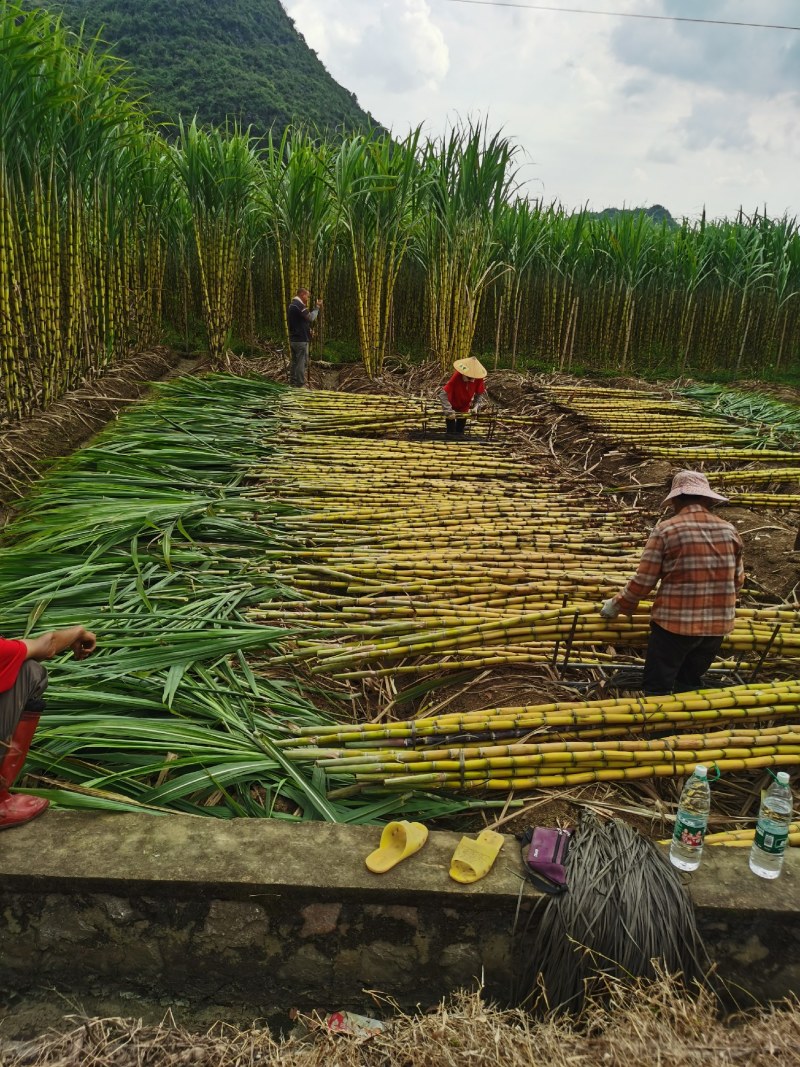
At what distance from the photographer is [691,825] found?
63.4 inches

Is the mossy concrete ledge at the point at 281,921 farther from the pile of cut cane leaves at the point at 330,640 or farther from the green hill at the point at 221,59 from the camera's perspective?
the green hill at the point at 221,59

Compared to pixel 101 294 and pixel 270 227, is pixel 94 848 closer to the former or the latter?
pixel 101 294

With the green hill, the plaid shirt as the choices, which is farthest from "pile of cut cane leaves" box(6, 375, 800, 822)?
the green hill

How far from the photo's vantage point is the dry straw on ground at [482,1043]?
1.26 metres

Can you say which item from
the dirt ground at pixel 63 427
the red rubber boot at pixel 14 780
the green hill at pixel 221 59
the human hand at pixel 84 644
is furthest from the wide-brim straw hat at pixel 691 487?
the green hill at pixel 221 59

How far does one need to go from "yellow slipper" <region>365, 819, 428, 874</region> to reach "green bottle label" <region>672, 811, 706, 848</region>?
2.13ft

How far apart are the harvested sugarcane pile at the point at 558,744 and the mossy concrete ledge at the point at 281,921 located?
0.27 meters

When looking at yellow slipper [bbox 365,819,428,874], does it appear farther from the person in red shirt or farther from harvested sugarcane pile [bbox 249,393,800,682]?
the person in red shirt

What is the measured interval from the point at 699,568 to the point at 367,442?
336 cm

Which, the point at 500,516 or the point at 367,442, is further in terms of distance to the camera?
the point at 367,442

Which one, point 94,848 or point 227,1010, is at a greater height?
point 94,848

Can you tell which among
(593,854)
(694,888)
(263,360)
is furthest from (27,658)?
(263,360)

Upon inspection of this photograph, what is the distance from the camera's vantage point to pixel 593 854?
1616 millimetres

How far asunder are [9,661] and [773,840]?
1.95 meters
